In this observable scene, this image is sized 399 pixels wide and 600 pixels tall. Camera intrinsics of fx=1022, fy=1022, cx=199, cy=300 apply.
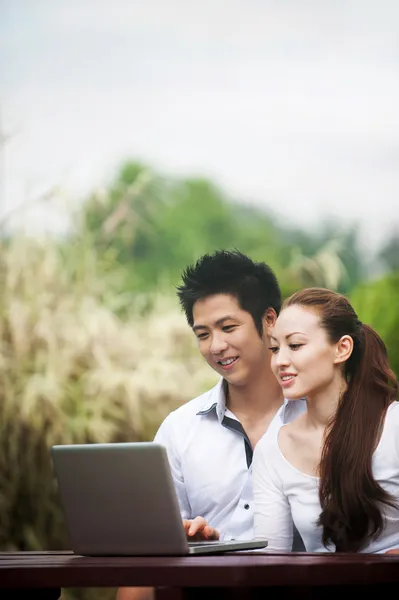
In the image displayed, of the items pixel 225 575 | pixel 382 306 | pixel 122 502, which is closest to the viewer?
pixel 225 575

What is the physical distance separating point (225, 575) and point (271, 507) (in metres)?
0.93

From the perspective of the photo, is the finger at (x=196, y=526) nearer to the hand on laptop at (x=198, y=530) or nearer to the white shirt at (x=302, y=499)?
the hand on laptop at (x=198, y=530)

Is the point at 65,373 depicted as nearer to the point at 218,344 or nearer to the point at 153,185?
the point at 153,185

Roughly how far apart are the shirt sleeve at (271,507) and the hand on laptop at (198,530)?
0.37ft

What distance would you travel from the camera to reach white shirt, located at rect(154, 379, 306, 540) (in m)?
2.80

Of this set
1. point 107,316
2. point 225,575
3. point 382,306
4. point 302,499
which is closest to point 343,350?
point 302,499

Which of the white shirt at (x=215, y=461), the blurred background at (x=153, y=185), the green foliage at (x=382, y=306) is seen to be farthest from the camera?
the blurred background at (x=153, y=185)

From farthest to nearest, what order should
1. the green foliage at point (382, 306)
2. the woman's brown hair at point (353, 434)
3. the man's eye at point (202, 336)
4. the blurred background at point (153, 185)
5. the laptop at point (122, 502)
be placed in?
the blurred background at point (153, 185) → the green foliage at point (382, 306) → the man's eye at point (202, 336) → the woman's brown hair at point (353, 434) → the laptop at point (122, 502)

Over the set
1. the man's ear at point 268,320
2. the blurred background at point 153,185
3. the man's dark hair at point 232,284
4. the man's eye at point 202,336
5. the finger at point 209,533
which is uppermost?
the blurred background at point 153,185

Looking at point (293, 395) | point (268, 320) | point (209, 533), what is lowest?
point (209, 533)

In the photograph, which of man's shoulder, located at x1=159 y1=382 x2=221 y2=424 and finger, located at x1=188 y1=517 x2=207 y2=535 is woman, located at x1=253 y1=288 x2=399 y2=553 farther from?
man's shoulder, located at x1=159 y1=382 x2=221 y2=424

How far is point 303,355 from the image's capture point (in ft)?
8.28

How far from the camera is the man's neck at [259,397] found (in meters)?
2.89

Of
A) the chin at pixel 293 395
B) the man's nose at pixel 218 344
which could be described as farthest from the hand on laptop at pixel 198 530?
the man's nose at pixel 218 344
